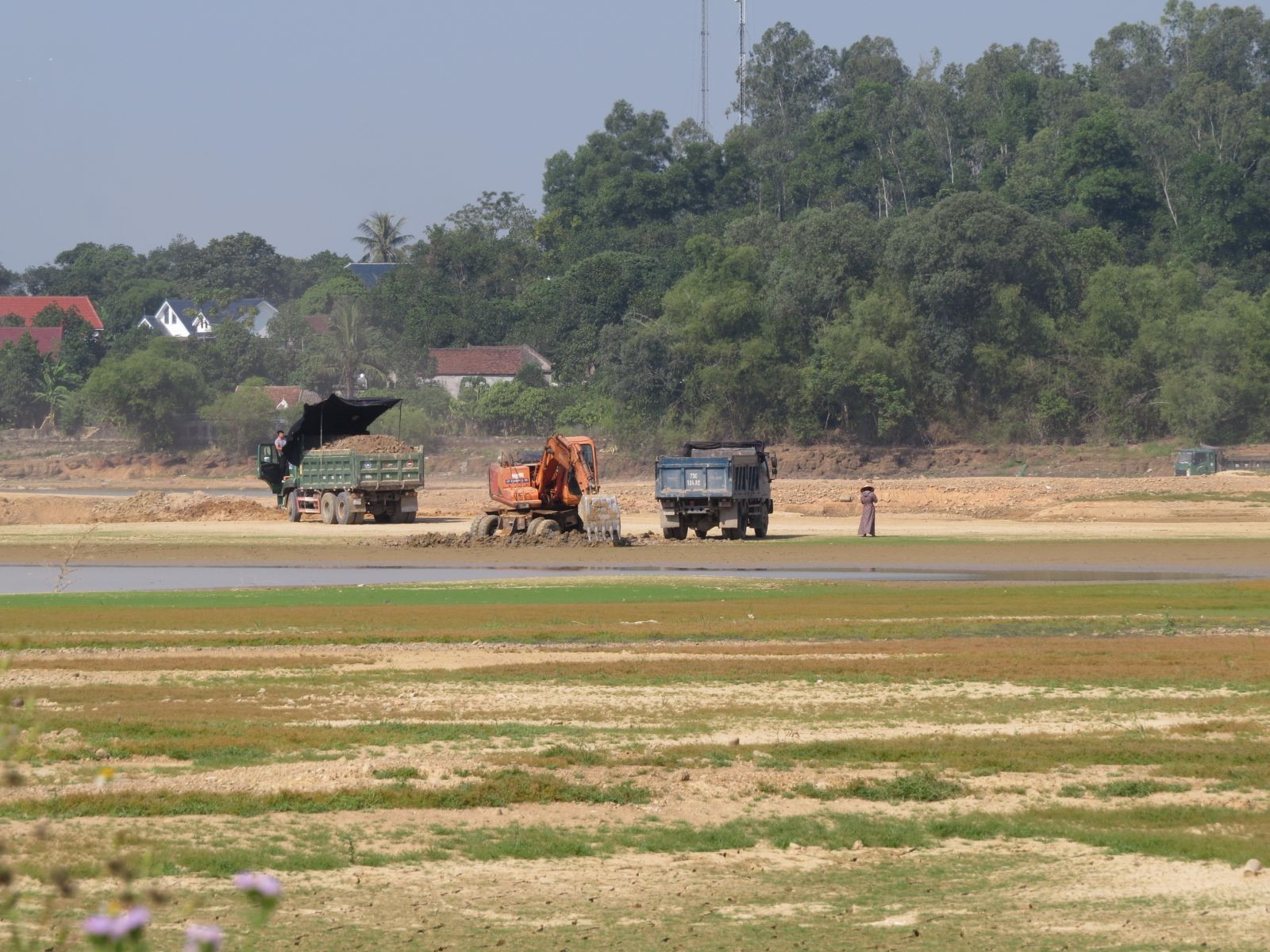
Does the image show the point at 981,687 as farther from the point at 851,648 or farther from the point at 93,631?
the point at 93,631

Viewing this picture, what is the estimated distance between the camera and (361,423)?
61469 millimetres

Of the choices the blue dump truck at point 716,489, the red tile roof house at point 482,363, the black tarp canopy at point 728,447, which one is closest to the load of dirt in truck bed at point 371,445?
the black tarp canopy at point 728,447

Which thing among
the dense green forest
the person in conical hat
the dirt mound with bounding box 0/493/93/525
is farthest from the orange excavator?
the dense green forest

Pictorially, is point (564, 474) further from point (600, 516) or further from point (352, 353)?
point (352, 353)

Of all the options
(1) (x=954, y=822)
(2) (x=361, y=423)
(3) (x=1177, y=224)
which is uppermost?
(3) (x=1177, y=224)

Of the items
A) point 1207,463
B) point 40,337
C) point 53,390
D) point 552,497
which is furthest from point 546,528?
point 40,337

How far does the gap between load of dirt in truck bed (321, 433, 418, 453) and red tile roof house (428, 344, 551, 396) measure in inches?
2390

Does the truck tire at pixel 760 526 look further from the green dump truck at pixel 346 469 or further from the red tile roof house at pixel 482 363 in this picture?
the red tile roof house at pixel 482 363

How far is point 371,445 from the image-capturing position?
57312mm

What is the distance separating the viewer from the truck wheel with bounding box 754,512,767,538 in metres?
49.8

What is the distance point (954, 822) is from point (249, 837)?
5077mm

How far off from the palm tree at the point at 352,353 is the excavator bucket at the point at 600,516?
7702 cm

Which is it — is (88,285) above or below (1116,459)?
above

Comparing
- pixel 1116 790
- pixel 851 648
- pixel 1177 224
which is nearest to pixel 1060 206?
pixel 1177 224
